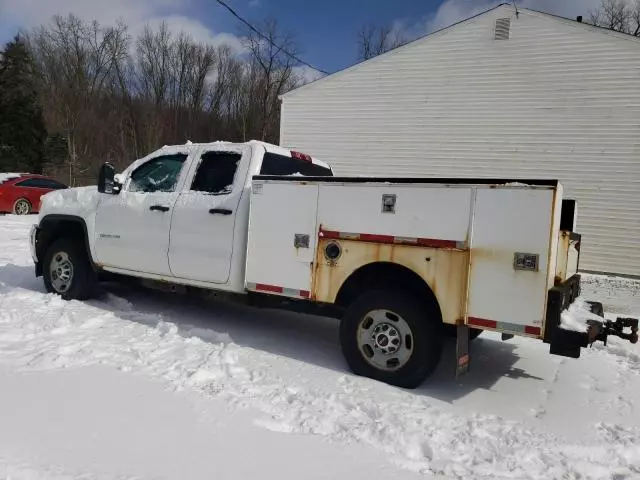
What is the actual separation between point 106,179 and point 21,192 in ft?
46.3

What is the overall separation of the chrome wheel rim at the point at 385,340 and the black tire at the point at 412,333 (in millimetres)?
33

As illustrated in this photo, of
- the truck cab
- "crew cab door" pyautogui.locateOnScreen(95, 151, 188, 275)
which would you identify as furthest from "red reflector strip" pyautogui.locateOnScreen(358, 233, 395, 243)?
"crew cab door" pyautogui.locateOnScreen(95, 151, 188, 275)

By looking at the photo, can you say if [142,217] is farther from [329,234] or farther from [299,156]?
[329,234]

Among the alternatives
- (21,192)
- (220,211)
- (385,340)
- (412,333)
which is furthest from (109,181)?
(21,192)

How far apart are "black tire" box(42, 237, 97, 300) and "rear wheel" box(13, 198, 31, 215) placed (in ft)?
42.9

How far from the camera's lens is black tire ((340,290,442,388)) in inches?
165

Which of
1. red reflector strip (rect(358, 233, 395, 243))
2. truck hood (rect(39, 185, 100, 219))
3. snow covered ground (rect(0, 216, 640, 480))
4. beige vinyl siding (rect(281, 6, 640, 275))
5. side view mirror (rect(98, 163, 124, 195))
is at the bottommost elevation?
snow covered ground (rect(0, 216, 640, 480))

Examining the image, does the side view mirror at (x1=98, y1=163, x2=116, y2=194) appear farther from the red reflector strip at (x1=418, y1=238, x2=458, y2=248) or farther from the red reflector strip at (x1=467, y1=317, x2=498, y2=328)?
the red reflector strip at (x1=467, y1=317, x2=498, y2=328)

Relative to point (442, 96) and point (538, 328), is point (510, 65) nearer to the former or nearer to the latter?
point (442, 96)

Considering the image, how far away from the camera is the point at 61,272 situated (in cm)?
660

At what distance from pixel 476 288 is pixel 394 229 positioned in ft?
2.60

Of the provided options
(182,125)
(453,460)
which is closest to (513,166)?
(453,460)

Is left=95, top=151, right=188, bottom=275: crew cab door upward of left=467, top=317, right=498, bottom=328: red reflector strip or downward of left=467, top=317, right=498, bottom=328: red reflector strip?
upward

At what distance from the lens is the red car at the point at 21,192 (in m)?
17.4
